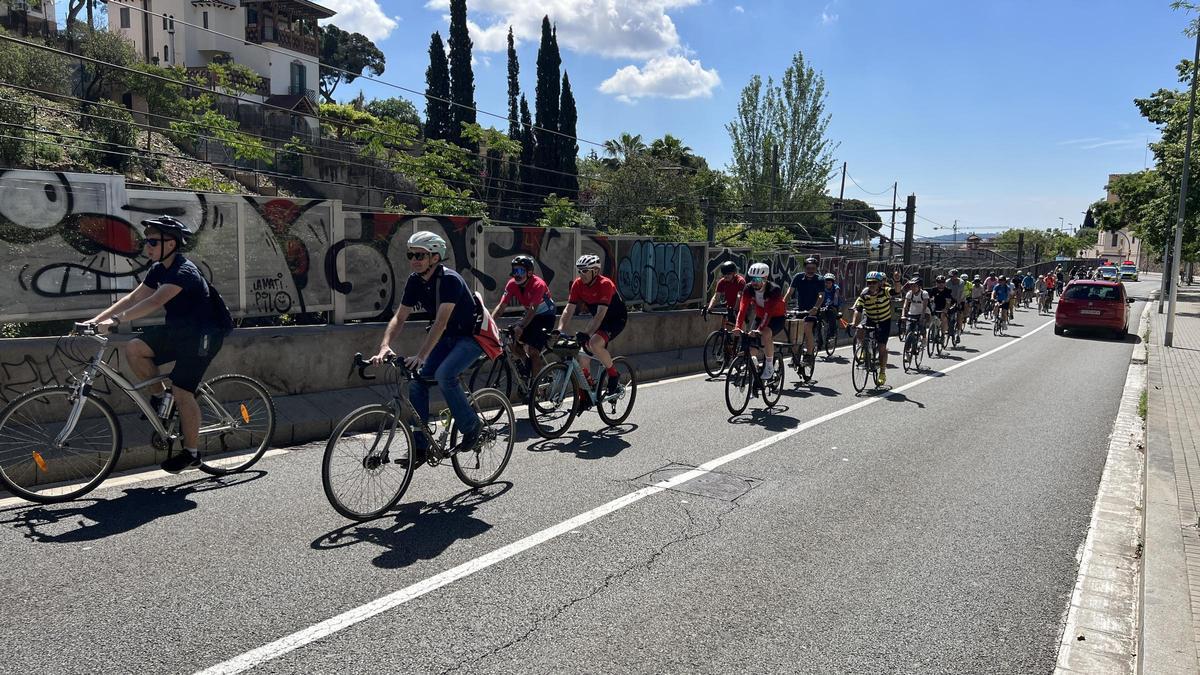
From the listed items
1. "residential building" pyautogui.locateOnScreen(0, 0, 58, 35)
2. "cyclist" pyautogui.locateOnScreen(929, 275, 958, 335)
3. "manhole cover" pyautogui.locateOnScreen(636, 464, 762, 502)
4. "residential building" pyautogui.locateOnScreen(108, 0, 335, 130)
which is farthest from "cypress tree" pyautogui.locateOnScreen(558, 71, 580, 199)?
"manhole cover" pyautogui.locateOnScreen(636, 464, 762, 502)

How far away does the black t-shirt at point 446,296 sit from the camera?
5730 millimetres

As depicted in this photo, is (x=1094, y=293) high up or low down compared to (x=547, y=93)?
down

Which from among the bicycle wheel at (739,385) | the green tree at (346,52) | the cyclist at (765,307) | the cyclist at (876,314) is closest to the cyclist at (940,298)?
the cyclist at (876,314)

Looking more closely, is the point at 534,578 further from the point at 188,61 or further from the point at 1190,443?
the point at 188,61

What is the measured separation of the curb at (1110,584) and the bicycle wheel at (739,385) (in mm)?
3778

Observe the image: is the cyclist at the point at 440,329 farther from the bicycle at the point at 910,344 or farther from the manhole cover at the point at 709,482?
the bicycle at the point at 910,344

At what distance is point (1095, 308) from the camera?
938 inches

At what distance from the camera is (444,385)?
5.84 m

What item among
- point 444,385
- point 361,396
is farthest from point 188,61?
point 444,385

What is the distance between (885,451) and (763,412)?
2114 millimetres

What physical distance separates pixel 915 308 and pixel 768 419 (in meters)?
7.74

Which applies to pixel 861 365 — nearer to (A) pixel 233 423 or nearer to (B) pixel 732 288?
(B) pixel 732 288

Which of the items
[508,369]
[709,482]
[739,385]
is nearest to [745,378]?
[739,385]

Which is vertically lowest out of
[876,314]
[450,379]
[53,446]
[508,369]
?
[53,446]
